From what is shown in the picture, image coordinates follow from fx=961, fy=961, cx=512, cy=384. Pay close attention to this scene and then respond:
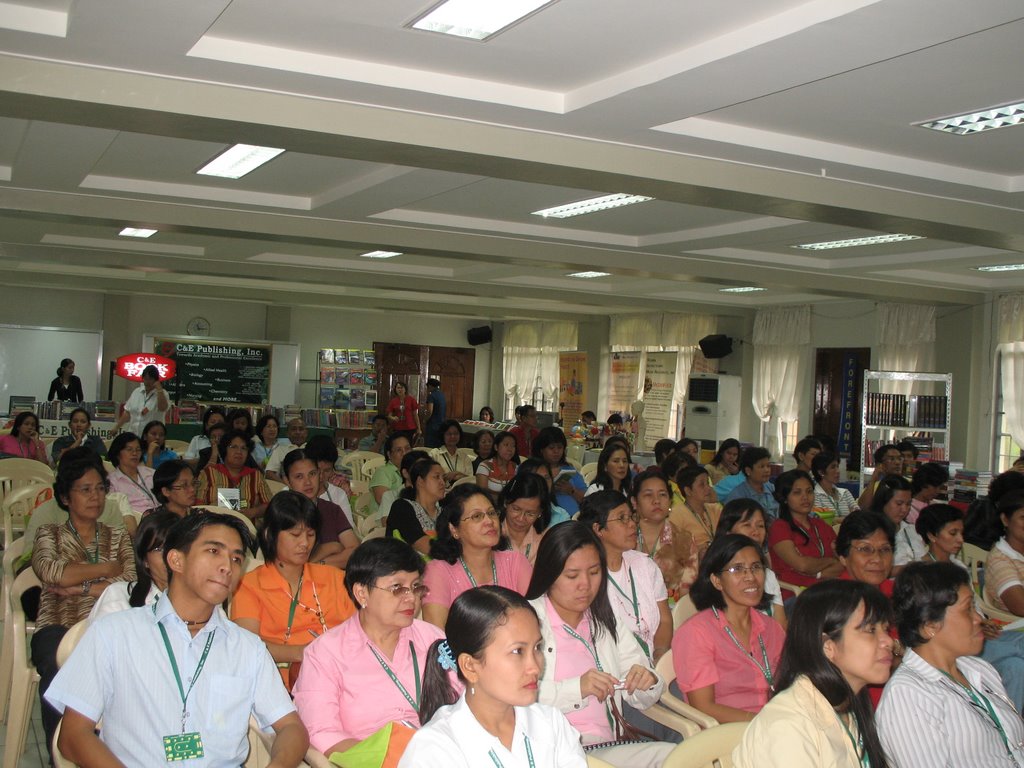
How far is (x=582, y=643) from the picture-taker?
3.18 m

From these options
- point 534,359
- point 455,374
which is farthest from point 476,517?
point 455,374

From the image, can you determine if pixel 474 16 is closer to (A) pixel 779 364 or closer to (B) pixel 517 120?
(B) pixel 517 120

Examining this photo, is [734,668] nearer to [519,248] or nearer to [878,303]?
[519,248]

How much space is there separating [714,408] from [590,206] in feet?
24.1

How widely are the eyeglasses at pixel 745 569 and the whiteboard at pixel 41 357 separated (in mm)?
14545

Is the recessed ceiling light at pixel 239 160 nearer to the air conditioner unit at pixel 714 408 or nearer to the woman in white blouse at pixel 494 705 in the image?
the woman in white blouse at pixel 494 705

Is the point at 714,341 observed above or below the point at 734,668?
above

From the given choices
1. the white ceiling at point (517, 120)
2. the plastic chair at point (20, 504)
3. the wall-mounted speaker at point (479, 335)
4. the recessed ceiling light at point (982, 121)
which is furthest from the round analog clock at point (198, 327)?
the recessed ceiling light at point (982, 121)

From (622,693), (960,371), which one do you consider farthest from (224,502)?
(960,371)

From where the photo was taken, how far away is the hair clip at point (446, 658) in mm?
2219

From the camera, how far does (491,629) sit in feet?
7.05

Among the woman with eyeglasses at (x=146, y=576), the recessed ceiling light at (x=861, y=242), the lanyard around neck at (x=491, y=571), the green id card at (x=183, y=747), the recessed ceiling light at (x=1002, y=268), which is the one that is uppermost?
the recessed ceiling light at (x=861, y=242)

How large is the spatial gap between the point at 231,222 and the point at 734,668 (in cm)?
567

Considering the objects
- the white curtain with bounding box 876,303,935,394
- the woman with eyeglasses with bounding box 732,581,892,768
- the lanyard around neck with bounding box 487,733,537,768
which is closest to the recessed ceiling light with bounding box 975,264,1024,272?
the white curtain with bounding box 876,303,935,394
